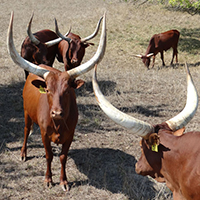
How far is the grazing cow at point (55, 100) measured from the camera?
351 centimetres

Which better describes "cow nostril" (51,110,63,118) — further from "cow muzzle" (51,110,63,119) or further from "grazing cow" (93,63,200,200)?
"grazing cow" (93,63,200,200)

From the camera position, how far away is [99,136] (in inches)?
216

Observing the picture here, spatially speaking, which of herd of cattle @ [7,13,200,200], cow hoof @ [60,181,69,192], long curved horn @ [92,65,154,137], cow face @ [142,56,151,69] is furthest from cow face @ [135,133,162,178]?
cow face @ [142,56,151,69]

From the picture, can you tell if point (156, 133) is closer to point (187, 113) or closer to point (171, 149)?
point (171, 149)

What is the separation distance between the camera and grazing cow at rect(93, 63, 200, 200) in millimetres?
2432

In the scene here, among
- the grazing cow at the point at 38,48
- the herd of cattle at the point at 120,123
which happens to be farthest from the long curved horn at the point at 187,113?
the grazing cow at the point at 38,48

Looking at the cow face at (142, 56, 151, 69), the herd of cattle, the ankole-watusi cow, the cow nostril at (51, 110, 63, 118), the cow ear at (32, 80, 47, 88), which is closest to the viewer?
the herd of cattle

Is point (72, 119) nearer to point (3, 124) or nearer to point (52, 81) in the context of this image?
point (52, 81)

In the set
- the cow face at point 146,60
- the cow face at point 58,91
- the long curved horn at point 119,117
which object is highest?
the long curved horn at point 119,117

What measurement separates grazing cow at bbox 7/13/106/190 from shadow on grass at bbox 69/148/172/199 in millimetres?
509

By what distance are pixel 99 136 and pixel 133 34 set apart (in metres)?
12.4

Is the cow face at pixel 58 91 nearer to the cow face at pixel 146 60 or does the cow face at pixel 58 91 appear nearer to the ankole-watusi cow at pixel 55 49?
the ankole-watusi cow at pixel 55 49

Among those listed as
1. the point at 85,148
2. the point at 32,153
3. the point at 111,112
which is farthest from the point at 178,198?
the point at 32,153

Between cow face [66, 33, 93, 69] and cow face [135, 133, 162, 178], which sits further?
cow face [66, 33, 93, 69]
